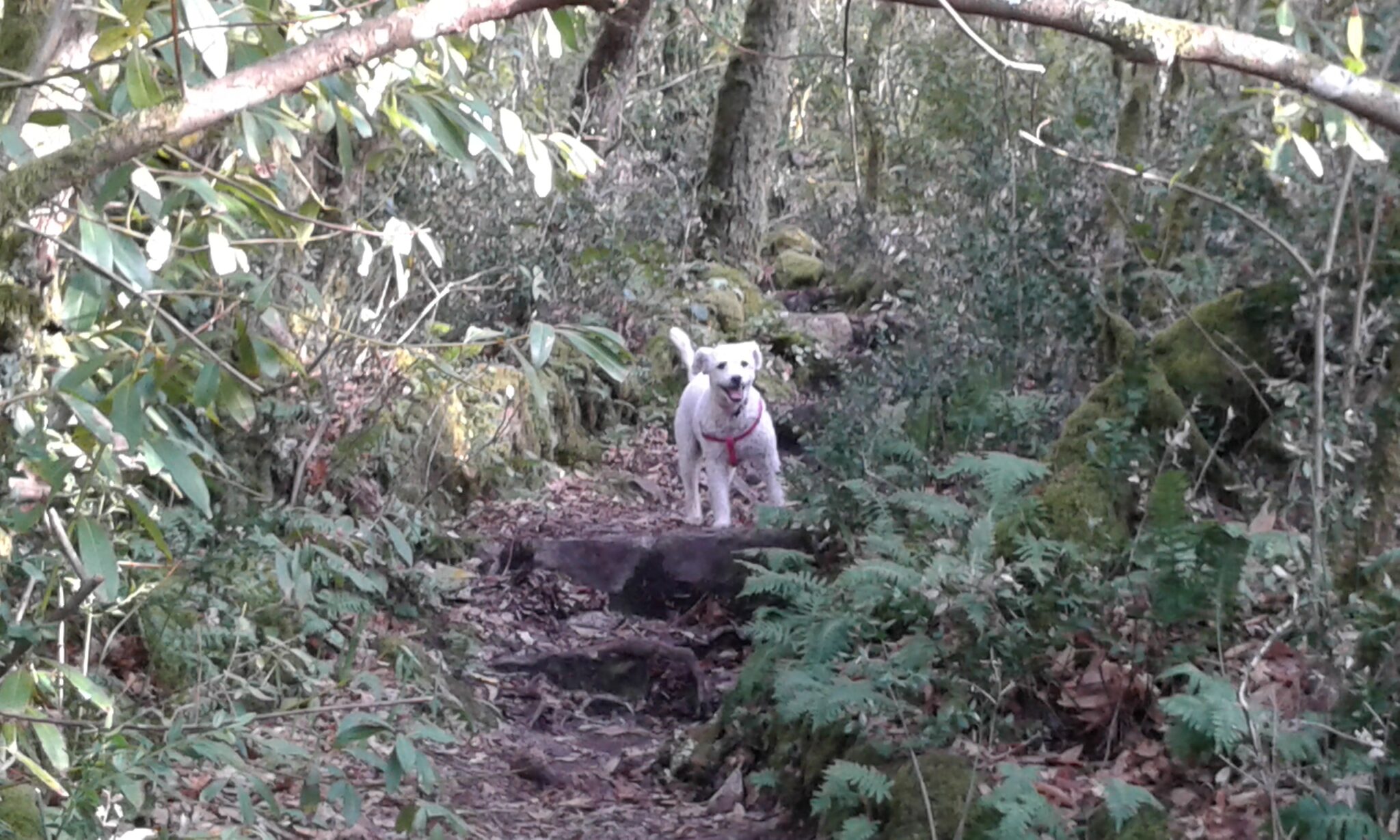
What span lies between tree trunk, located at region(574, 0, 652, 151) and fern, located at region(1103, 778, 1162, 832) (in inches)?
365

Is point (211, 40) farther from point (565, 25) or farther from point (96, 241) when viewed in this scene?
point (565, 25)

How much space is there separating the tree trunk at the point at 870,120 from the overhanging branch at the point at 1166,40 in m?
12.2

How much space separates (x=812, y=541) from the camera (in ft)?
23.6

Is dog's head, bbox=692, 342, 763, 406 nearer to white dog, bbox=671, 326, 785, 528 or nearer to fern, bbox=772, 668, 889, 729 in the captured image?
white dog, bbox=671, 326, 785, 528

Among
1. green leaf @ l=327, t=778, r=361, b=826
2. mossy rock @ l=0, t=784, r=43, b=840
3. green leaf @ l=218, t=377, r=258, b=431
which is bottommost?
mossy rock @ l=0, t=784, r=43, b=840

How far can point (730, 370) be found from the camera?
858 centimetres

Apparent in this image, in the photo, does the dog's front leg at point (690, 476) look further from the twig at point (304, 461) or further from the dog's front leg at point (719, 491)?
the twig at point (304, 461)

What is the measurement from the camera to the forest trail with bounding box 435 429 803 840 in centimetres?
545

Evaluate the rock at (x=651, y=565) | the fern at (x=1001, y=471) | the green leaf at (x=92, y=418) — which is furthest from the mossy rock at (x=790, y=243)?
the green leaf at (x=92, y=418)

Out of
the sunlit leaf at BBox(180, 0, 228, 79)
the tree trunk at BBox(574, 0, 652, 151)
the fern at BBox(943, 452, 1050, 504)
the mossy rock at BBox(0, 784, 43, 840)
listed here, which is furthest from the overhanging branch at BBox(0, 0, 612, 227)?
the tree trunk at BBox(574, 0, 652, 151)

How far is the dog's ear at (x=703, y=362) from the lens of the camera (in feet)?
28.8

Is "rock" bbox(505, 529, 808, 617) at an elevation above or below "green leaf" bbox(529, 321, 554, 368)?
below

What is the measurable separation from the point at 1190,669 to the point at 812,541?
10.5 ft

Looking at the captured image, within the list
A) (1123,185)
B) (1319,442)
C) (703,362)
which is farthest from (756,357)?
(1319,442)
